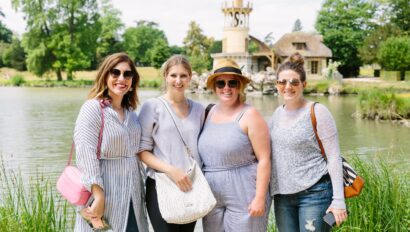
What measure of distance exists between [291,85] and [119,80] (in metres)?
1.04

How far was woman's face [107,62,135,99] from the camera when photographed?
2984 mm

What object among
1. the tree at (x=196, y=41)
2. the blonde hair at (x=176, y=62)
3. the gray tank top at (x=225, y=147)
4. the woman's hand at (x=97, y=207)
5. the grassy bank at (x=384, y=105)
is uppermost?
the tree at (x=196, y=41)

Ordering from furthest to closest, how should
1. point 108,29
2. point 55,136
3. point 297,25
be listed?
point 297,25, point 108,29, point 55,136

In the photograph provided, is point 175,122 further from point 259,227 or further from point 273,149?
point 259,227

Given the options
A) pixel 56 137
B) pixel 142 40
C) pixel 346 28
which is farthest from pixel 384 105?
pixel 142 40

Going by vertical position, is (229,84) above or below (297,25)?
below

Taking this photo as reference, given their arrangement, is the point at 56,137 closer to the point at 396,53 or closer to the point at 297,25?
the point at 396,53

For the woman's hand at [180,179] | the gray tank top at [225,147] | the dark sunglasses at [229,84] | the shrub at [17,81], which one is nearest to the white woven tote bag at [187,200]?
the woman's hand at [180,179]

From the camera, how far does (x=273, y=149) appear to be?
120 inches

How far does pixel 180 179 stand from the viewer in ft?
9.69

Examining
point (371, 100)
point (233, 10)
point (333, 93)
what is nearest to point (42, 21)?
point (233, 10)

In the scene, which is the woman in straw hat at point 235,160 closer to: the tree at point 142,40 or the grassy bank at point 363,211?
the grassy bank at point 363,211

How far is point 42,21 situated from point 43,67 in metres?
4.25

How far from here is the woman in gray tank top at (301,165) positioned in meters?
2.89
